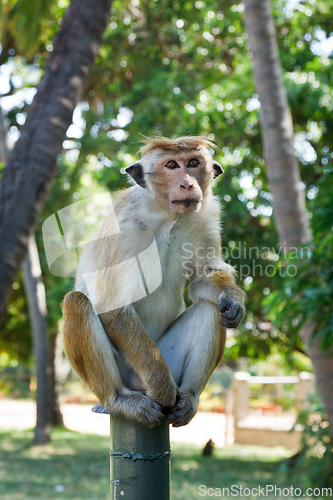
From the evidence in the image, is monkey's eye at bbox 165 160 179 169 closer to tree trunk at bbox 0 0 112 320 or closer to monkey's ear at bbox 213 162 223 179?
monkey's ear at bbox 213 162 223 179

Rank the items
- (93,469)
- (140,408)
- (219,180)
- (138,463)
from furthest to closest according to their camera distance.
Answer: (93,469), (219,180), (140,408), (138,463)

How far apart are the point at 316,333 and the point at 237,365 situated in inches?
781

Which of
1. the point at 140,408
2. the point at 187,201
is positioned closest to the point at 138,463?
the point at 140,408

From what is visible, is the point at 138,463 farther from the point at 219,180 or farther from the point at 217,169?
the point at 219,180

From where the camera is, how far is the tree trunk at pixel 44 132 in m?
3.81

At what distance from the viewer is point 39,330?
10.2 m

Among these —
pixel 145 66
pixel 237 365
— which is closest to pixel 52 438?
pixel 145 66

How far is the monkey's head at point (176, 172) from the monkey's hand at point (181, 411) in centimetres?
84

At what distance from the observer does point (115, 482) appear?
2.04 metres

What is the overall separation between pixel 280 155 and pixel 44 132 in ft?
8.10

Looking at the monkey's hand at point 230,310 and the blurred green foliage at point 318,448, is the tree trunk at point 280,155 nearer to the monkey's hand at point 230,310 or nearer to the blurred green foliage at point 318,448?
the blurred green foliage at point 318,448

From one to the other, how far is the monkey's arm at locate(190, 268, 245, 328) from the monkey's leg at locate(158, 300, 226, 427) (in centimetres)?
6

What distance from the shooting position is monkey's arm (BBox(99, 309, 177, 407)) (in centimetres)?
216

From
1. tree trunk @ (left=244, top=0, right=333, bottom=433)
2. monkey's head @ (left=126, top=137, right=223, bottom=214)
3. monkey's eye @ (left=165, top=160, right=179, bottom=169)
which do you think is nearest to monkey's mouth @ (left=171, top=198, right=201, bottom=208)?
monkey's head @ (left=126, top=137, right=223, bottom=214)
